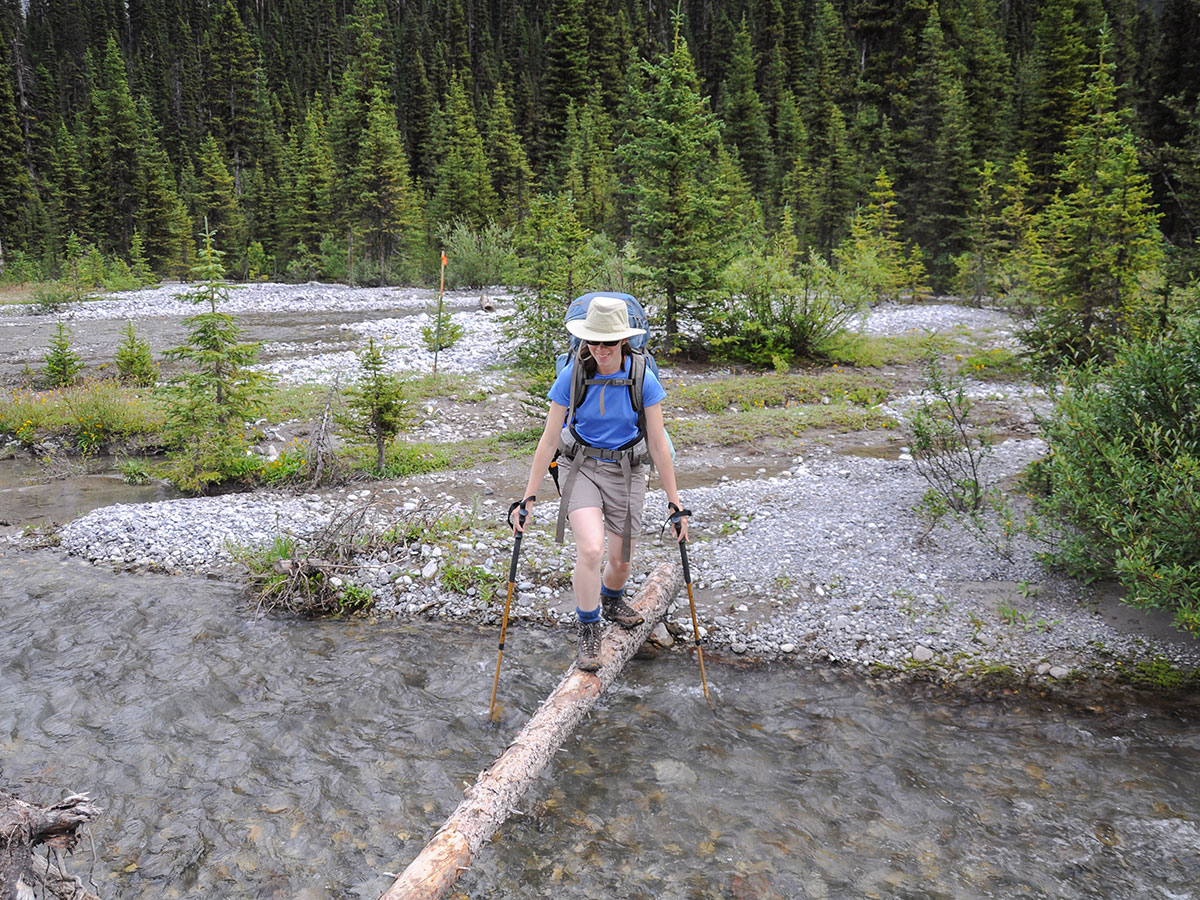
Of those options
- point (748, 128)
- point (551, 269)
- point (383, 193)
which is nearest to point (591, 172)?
point (383, 193)

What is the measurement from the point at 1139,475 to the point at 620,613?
3666 mm

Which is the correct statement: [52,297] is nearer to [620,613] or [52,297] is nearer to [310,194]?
[310,194]

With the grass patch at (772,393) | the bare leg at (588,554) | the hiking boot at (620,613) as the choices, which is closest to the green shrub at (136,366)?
the grass patch at (772,393)

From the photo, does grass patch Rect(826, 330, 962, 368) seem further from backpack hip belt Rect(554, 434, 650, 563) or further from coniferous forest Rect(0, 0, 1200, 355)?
backpack hip belt Rect(554, 434, 650, 563)

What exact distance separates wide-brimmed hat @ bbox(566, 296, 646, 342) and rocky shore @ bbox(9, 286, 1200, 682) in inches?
108

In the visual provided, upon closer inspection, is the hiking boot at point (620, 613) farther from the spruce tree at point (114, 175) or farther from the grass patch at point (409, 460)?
the spruce tree at point (114, 175)

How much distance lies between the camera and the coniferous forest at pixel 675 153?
1562 cm

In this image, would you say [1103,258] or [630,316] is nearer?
[630,316]

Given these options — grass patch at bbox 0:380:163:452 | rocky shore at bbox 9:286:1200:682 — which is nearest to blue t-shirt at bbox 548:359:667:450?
rocky shore at bbox 9:286:1200:682

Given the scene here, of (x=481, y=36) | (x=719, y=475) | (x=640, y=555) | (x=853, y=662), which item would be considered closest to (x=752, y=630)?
(x=853, y=662)

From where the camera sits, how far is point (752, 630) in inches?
248

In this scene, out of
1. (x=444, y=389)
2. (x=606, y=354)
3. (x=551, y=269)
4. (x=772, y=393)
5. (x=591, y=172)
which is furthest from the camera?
(x=591, y=172)

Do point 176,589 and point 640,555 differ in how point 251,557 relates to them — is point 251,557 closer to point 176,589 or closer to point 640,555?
point 176,589

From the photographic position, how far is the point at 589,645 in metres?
5.05
